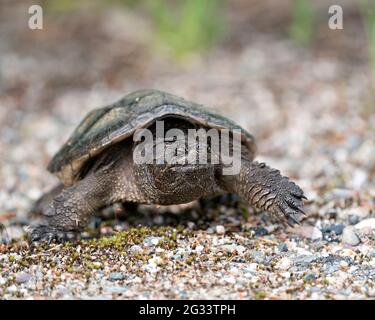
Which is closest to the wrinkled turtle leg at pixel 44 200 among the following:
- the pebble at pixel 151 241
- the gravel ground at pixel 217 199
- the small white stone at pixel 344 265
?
the gravel ground at pixel 217 199

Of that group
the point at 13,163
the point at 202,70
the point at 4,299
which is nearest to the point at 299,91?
the point at 202,70

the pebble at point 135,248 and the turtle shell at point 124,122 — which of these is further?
the turtle shell at point 124,122

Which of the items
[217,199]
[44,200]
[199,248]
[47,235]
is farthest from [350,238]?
[44,200]

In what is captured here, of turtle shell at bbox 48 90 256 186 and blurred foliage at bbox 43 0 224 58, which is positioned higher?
blurred foliage at bbox 43 0 224 58

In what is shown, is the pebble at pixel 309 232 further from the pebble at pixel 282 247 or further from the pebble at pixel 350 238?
the pebble at pixel 282 247

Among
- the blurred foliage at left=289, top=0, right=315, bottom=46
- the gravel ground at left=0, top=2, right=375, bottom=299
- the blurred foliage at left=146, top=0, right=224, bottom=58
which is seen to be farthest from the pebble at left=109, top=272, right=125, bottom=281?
the blurred foliage at left=289, top=0, right=315, bottom=46

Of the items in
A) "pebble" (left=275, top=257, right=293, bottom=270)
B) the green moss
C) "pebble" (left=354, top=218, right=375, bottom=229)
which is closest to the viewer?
→ the green moss

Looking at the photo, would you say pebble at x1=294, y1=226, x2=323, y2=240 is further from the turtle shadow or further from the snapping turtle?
the turtle shadow

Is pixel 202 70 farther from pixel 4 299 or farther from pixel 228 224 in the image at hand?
pixel 4 299
